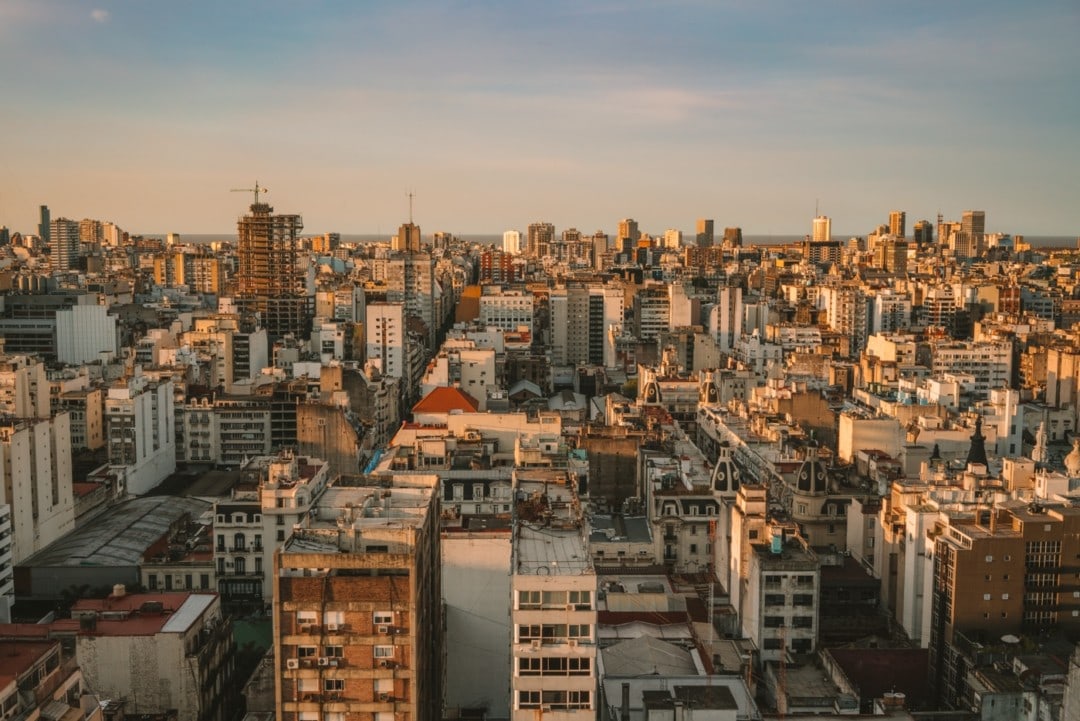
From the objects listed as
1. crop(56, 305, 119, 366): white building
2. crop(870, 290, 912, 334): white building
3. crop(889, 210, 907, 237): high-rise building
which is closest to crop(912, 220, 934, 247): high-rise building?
crop(889, 210, 907, 237): high-rise building

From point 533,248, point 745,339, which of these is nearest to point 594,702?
point 745,339

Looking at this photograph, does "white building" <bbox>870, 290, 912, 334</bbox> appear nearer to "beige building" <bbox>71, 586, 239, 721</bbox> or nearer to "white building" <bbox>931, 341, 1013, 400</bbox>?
"white building" <bbox>931, 341, 1013, 400</bbox>

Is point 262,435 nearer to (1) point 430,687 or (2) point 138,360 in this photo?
(2) point 138,360

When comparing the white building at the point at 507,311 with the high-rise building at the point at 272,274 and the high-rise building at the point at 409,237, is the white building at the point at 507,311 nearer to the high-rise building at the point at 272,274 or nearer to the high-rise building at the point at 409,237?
the high-rise building at the point at 272,274

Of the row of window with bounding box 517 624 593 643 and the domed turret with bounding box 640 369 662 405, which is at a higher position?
the row of window with bounding box 517 624 593 643

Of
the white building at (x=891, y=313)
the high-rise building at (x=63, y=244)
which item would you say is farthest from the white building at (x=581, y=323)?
the high-rise building at (x=63, y=244)

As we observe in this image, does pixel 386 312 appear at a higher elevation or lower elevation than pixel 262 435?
higher
